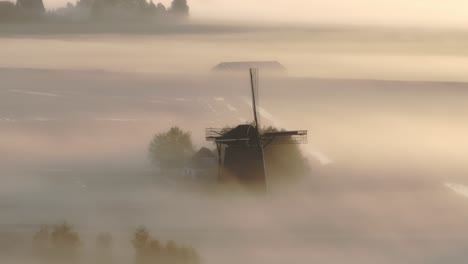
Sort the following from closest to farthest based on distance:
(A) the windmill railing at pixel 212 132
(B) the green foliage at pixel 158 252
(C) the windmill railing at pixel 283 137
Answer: (B) the green foliage at pixel 158 252, (A) the windmill railing at pixel 212 132, (C) the windmill railing at pixel 283 137

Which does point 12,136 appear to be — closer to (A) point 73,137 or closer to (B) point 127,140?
(A) point 73,137

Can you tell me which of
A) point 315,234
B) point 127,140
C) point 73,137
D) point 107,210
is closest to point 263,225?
point 315,234

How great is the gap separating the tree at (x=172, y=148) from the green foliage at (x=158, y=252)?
24.6m

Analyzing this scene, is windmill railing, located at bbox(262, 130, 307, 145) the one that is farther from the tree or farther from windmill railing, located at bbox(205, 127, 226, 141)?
the tree

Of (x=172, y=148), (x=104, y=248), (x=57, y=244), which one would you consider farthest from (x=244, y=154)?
(x=57, y=244)

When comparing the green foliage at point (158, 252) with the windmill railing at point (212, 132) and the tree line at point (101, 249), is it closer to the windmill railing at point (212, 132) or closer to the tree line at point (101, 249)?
the tree line at point (101, 249)

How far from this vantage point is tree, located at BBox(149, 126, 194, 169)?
290 ft

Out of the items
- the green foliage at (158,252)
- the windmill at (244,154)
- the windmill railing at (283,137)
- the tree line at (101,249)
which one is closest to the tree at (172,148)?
the windmill at (244,154)

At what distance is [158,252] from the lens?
6131 cm

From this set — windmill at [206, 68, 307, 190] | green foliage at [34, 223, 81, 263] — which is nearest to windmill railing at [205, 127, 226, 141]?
windmill at [206, 68, 307, 190]

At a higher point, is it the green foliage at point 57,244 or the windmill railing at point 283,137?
the windmill railing at point 283,137

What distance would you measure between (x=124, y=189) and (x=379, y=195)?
1387cm

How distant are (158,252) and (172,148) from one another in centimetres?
2852

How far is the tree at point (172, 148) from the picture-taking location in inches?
3484
